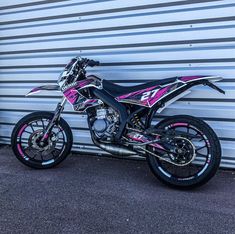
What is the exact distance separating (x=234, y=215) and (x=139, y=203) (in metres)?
0.82

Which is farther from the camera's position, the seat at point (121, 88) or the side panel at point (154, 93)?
the seat at point (121, 88)

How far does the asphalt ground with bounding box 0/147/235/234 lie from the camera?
2.60m

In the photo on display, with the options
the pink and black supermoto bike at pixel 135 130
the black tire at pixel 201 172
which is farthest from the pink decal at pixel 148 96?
the black tire at pixel 201 172

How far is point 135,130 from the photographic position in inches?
136

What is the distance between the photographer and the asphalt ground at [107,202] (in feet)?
8.53

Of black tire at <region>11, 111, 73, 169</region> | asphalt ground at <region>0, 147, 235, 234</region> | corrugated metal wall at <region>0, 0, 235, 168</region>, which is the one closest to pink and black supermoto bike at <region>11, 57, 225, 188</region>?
black tire at <region>11, 111, 73, 169</region>

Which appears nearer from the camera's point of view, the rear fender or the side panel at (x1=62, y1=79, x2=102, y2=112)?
the rear fender

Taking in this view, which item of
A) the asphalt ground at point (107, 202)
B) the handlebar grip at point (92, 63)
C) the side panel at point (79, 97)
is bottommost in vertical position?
the asphalt ground at point (107, 202)

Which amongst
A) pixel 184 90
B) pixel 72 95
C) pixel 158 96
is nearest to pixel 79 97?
pixel 72 95

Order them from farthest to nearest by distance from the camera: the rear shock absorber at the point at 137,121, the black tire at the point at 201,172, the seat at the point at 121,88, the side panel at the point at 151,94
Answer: the rear shock absorber at the point at 137,121 < the seat at the point at 121,88 < the side panel at the point at 151,94 < the black tire at the point at 201,172

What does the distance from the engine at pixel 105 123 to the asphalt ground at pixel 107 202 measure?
46 cm

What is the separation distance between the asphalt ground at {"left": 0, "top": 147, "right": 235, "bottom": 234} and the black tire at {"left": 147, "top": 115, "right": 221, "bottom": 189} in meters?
0.09

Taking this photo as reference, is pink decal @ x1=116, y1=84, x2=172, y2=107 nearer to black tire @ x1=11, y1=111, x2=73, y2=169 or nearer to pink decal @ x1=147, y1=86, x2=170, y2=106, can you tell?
pink decal @ x1=147, y1=86, x2=170, y2=106

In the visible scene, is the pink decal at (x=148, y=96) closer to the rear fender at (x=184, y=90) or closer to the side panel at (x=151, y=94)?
the side panel at (x=151, y=94)
